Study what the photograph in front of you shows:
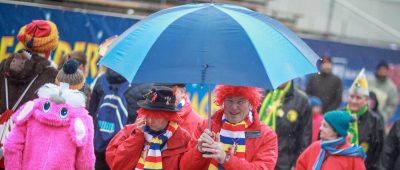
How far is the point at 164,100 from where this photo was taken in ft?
15.3

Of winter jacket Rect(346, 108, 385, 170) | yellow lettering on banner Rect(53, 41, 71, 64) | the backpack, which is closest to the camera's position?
the backpack

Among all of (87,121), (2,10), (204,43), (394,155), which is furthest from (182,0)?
(204,43)

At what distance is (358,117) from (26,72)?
13.5ft

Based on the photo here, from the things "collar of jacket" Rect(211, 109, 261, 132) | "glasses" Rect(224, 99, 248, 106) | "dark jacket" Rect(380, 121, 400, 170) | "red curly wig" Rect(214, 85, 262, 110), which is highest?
"red curly wig" Rect(214, 85, 262, 110)

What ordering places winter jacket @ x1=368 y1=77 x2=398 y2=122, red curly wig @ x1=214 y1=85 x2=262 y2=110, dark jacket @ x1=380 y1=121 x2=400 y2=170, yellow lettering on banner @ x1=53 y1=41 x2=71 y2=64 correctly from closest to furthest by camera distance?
1. red curly wig @ x1=214 y1=85 x2=262 y2=110
2. dark jacket @ x1=380 y1=121 x2=400 y2=170
3. yellow lettering on banner @ x1=53 y1=41 x2=71 y2=64
4. winter jacket @ x1=368 y1=77 x2=398 y2=122

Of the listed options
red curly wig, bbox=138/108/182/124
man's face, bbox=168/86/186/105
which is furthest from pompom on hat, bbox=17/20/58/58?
red curly wig, bbox=138/108/182/124

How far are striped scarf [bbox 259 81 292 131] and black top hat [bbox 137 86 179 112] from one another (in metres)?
2.76

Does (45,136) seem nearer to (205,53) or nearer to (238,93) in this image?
(238,93)

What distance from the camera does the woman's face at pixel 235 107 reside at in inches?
180

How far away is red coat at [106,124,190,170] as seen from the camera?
465 centimetres

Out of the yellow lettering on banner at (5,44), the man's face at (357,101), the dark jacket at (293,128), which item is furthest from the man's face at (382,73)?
the yellow lettering on banner at (5,44)

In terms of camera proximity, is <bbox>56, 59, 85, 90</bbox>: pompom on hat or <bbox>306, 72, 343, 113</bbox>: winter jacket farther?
<bbox>306, 72, 343, 113</bbox>: winter jacket

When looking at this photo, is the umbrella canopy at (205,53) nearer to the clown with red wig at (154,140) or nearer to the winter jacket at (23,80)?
the clown with red wig at (154,140)

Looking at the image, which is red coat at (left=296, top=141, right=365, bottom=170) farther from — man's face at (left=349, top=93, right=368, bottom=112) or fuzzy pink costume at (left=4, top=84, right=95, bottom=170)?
fuzzy pink costume at (left=4, top=84, right=95, bottom=170)
